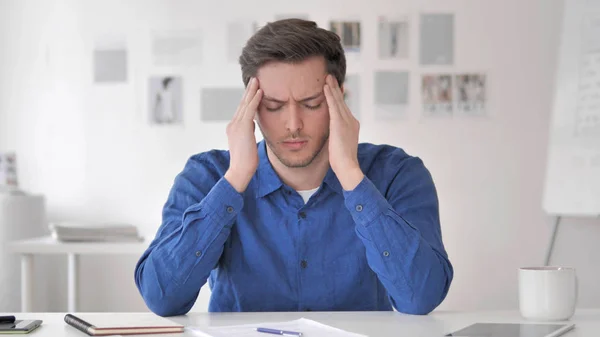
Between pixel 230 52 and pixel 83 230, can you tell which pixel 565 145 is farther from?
pixel 83 230

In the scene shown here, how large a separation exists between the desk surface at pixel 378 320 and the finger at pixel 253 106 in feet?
1.42

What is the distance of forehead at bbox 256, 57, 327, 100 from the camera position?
68.4 inches

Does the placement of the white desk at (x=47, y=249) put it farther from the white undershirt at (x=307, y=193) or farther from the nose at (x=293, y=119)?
the nose at (x=293, y=119)

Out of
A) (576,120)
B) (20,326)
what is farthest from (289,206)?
(576,120)

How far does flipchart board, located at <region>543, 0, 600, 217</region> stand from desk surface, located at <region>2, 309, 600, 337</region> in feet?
6.25

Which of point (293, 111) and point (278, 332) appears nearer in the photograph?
point (278, 332)

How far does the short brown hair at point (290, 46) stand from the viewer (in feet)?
5.76

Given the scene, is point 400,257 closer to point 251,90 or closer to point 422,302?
point 422,302

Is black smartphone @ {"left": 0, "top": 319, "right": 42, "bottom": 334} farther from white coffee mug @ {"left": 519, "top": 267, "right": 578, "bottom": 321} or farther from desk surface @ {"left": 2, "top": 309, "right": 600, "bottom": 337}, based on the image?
white coffee mug @ {"left": 519, "top": 267, "right": 578, "bottom": 321}

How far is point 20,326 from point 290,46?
30.8 inches

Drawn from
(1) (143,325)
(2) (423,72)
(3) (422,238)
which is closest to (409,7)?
(2) (423,72)

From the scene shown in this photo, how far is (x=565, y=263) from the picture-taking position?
3699 mm

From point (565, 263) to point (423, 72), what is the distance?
1048mm

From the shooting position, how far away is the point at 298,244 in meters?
1.76
